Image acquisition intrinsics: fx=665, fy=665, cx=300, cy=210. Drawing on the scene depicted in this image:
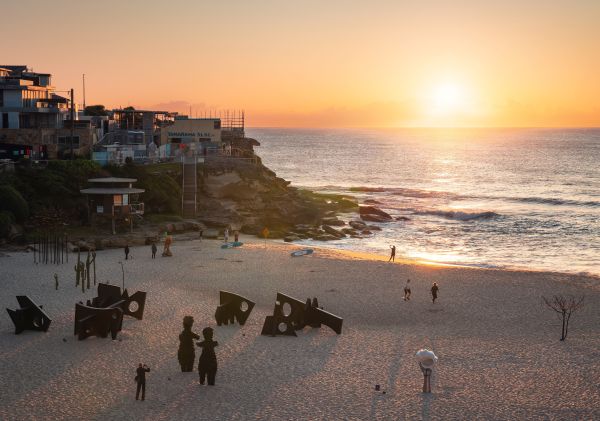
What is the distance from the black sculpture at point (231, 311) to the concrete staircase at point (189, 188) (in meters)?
30.9

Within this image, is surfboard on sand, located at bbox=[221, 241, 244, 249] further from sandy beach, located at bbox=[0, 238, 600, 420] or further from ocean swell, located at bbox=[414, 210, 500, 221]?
ocean swell, located at bbox=[414, 210, 500, 221]

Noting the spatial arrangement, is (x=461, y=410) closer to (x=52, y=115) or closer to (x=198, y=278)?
(x=198, y=278)

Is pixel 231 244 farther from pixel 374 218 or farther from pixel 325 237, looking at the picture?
pixel 374 218

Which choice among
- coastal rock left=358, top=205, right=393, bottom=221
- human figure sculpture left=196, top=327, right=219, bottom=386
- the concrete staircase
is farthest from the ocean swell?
human figure sculpture left=196, top=327, right=219, bottom=386

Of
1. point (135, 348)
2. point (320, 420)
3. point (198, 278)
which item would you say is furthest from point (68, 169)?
point (320, 420)

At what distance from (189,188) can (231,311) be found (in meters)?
34.9

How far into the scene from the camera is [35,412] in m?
16.9

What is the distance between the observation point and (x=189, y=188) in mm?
59375

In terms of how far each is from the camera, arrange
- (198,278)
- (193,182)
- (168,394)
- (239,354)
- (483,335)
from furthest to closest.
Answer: (193,182) < (198,278) < (483,335) < (239,354) < (168,394)

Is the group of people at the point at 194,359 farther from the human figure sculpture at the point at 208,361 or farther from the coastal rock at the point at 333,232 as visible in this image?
the coastal rock at the point at 333,232

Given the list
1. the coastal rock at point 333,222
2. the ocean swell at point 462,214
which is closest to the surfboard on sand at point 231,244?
the coastal rock at point 333,222

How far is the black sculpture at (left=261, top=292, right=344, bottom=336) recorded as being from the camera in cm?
2448

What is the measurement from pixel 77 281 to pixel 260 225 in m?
24.7

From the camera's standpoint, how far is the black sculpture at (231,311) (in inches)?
1005
